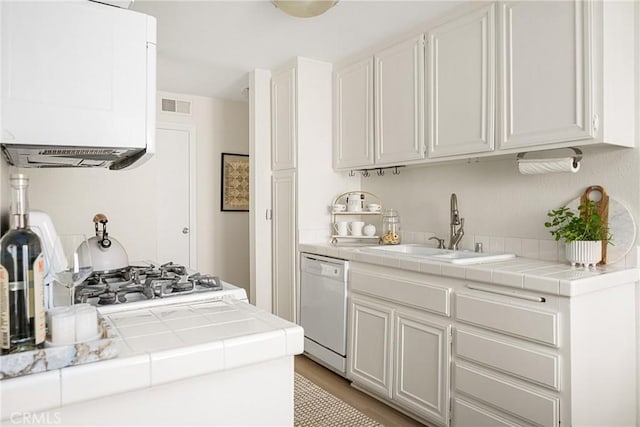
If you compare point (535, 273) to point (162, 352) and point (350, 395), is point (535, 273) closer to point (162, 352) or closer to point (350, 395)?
point (350, 395)

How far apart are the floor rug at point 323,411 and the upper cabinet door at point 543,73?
5.79 feet

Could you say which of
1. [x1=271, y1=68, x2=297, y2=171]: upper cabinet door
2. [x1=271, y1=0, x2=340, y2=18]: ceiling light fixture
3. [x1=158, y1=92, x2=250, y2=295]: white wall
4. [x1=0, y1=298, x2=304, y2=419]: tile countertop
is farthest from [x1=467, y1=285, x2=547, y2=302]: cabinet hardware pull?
[x1=158, y1=92, x2=250, y2=295]: white wall

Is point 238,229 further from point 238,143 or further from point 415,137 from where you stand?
point 415,137

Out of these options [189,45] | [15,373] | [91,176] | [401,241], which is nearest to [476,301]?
[401,241]

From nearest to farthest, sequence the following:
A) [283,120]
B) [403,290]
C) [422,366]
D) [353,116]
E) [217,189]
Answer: [422,366] < [403,290] < [353,116] < [283,120] < [217,189]

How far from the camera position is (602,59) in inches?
74.9

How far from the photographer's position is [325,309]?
3150mm

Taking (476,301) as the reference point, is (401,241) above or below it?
above

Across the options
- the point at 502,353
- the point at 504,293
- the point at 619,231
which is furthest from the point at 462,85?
the point at 502,353

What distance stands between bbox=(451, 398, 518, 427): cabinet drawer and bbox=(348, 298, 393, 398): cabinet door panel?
491mm

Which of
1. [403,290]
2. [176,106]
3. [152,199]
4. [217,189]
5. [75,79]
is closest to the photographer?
[75,79]

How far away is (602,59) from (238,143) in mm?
3928

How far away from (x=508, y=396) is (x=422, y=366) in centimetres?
52

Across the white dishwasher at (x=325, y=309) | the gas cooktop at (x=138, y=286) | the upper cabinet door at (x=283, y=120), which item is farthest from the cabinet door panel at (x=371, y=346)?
the upper cabinet door at (x=283, y=120)
